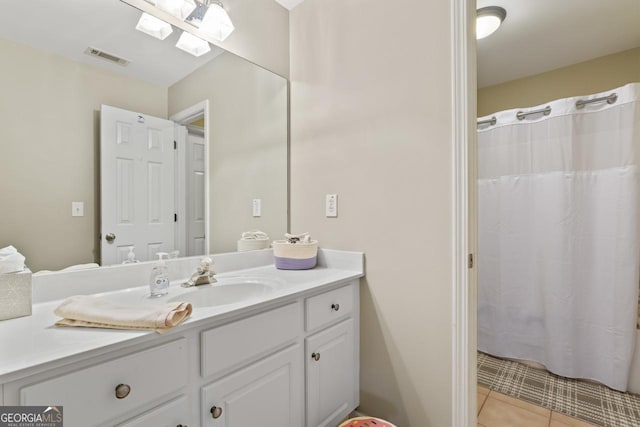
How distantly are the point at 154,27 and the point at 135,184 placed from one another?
695 mm

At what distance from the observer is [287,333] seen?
109 cm

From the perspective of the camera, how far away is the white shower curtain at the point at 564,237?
1812 mm

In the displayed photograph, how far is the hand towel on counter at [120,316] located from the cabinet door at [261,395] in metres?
Answer: 0.25

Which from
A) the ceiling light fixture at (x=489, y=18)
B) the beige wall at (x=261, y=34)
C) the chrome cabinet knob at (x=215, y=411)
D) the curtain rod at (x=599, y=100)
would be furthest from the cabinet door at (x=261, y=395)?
the curtain rod at (x=599, y=100)

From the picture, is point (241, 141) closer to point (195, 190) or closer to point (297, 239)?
point (195, 190)

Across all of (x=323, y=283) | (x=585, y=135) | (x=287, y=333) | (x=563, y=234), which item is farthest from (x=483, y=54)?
(x=287, y=333)

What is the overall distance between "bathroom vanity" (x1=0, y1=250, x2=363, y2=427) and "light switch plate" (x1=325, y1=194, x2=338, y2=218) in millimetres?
209

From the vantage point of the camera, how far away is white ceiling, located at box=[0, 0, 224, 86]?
3.22ft

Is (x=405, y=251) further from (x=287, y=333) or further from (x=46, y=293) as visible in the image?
(x=46, y=293)

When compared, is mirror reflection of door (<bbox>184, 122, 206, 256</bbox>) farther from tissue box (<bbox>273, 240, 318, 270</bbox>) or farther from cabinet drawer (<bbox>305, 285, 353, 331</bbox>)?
cabinet drawer (<bbox>305, 285, 353, 331</bbox>)

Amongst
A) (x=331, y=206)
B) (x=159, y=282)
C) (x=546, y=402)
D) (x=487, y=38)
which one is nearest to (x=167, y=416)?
(x=159, y=282)

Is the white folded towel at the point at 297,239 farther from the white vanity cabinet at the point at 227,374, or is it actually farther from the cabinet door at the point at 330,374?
the cabinet door at the point at 330,374

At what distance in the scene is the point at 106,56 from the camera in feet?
3.80

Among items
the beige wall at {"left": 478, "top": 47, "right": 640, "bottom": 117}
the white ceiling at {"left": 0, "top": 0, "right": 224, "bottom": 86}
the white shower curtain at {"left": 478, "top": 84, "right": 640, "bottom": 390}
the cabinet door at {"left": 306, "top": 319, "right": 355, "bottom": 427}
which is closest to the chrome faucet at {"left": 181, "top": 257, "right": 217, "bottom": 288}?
the cabinet door at {"left": 306, "top": 319, "right": 355, "bottom": 427}
